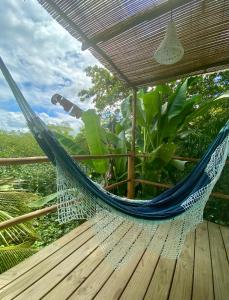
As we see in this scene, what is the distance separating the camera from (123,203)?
1.31 m

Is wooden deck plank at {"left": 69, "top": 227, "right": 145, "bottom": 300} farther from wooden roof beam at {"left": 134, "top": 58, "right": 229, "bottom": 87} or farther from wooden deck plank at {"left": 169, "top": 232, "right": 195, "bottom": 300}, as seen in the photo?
wooden roof beam at {"left": 134, "top": 58, "right": 229, "bottom": 87}

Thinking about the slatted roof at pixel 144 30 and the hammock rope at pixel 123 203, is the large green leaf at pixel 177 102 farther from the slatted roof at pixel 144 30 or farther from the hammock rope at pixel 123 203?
the hammock rope at pixel 123 203

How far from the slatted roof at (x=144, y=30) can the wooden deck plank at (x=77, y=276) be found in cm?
143

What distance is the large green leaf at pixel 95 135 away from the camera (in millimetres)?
2482


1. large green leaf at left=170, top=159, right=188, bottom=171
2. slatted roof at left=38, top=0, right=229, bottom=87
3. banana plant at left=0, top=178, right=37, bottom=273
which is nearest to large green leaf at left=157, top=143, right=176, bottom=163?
large green leaf at left=170, top=159, right=188, bottom=171

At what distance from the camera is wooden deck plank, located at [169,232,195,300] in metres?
1.24

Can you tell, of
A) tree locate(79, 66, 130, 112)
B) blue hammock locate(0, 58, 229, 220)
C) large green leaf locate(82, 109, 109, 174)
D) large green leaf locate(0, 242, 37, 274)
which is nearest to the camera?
blue hammock locate(0, 58, 229, 220)

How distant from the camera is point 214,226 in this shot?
2.29 meters

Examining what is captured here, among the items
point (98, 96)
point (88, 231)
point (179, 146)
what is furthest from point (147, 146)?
point (98, 96)

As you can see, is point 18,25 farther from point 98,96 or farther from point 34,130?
point 98,96

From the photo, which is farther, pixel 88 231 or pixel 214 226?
pixel 214 226

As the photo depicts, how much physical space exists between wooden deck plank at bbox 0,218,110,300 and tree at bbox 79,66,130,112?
4.76m

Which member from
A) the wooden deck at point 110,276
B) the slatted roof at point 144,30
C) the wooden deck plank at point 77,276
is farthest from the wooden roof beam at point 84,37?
the wooden deck at point 110,276

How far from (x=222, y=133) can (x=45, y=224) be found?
9.44 feet
